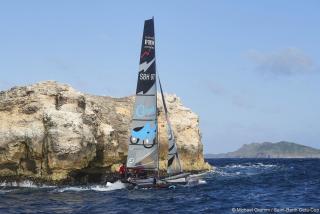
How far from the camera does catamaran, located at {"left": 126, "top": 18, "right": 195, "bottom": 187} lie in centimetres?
4328

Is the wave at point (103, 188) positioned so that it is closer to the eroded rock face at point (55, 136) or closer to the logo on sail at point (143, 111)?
the eroded rock face at point (55, 136)

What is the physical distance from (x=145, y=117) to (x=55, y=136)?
8.21m

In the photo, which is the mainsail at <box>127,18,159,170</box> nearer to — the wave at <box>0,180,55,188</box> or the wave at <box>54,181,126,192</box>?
the wave at <box>54,181,126,192</box>

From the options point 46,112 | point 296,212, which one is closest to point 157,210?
point 296,212

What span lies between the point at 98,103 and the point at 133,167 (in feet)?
56.6

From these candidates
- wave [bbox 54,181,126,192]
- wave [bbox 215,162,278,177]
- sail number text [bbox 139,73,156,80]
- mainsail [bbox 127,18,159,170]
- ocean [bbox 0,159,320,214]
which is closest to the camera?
ocean [bbox 0,159,320,214]

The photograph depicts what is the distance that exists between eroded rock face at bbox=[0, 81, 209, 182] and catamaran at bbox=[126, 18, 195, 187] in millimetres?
4714

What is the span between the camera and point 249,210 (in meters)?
29.2

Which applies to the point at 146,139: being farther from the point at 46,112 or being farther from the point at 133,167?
the point at 46,112

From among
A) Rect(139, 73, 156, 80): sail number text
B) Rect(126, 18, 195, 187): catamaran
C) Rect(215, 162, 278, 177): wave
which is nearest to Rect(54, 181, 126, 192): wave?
Rect(126, 18, 195, 187): catamaran

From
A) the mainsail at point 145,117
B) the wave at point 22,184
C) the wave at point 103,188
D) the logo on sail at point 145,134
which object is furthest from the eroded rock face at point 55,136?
the mainsail at point 145,117

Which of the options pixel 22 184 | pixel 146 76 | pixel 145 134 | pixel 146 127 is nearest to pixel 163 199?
pixel 145 134

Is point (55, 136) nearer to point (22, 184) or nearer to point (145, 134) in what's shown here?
point (22, 184)

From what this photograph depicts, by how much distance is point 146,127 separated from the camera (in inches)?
1714
